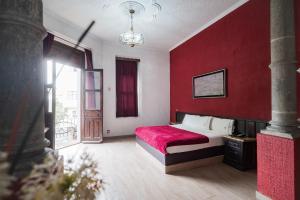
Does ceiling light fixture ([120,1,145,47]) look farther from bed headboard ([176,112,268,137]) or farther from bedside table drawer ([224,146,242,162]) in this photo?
bedside table drawer ([224,146,242,162])

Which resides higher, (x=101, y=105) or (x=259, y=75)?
(x=259, y=75)

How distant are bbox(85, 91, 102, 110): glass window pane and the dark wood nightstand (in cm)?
376

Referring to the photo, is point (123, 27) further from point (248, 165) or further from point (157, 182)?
point (248, 165)

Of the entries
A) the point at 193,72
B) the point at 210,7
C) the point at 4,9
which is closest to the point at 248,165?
the point at 193,72

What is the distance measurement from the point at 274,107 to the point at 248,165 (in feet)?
4.74

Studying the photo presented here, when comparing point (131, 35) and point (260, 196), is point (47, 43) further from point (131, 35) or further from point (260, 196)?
point (260, 196)

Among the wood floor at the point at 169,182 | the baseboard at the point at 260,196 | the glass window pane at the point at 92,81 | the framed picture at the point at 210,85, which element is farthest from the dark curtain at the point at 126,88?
the baseboard at the point at 260,196

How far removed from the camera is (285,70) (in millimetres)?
1980

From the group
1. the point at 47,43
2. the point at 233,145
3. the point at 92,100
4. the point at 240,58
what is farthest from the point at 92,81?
the point at 233,145

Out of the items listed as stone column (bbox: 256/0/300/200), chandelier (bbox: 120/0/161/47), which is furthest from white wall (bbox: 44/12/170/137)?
stone column (bbox: 256/0/300/200)

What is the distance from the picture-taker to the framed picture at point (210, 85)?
4.00 m

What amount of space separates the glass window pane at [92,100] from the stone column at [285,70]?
446cm

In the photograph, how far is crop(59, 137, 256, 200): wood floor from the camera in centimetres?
227

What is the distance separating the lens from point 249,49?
3363 millimetres
